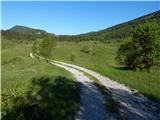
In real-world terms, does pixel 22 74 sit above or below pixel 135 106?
above

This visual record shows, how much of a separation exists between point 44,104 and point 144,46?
1609 inches

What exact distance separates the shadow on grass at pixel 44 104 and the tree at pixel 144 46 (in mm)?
33249

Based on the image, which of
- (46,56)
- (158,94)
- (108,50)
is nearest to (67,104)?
(158,94)

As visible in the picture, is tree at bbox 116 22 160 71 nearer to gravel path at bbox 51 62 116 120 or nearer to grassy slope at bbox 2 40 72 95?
grassy slope at bbox 2 40 72 95

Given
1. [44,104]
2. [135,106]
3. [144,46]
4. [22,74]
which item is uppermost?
[144,46]

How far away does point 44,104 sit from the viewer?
795 inches

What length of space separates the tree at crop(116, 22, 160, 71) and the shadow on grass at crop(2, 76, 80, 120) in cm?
3325

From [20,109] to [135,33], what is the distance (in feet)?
144

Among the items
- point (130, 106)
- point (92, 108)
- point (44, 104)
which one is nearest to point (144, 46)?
point (130, 106)

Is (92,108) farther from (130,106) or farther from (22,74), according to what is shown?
(22,74)

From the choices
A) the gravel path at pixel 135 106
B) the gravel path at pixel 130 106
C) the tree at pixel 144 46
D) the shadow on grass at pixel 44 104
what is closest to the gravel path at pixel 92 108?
the gravel path at pixel 130 106

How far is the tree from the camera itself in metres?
56.5

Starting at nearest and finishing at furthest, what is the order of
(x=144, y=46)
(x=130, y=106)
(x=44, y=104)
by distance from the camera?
(x=44, y=104)
(x=130, y=106)
(x=144, y=46)

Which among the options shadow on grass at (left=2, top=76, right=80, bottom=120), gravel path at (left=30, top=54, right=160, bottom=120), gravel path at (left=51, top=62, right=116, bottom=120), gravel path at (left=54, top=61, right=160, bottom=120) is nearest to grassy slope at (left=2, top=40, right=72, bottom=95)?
shadow on grass at (left=2, top=76, right=80, bottom=120)
